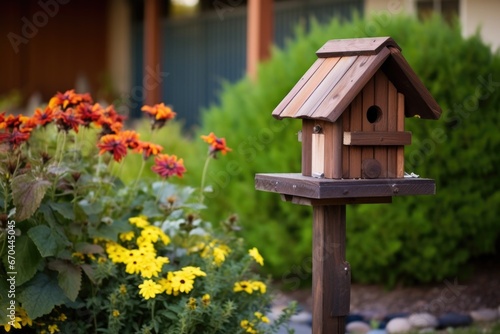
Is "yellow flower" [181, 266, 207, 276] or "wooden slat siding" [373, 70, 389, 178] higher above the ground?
"wooden slat siding" [373, 70, 389, 178]

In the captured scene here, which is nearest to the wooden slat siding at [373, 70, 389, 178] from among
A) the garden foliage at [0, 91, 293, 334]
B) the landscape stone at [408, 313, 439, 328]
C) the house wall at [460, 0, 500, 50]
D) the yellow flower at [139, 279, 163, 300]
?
the garden foliage at [0, 91, 293, 334]

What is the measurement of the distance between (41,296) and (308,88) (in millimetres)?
1476

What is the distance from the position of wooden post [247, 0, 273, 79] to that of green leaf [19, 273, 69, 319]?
5.24 meters

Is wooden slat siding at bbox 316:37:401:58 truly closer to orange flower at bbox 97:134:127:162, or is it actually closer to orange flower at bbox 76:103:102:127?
orange flower at bbox 97:134:127:162

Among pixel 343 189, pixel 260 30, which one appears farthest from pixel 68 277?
pixel 260 30

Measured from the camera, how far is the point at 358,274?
636 cm

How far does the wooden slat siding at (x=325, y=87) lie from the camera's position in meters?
3.15

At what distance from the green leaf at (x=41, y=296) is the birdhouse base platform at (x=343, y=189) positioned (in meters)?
1.08

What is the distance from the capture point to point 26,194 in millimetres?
3373

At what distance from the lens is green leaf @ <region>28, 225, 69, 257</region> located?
338 cm

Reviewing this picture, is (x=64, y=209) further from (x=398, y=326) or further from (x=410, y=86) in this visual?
(x=398, y=326)

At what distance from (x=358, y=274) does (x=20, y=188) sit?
3.59 m

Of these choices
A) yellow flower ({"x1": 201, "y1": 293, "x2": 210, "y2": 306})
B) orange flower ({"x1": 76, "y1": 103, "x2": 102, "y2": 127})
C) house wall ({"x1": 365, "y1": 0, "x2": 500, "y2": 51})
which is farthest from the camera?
house wall ({"x1": 365, "y1": 0, "x2": 500, "y2": 51})

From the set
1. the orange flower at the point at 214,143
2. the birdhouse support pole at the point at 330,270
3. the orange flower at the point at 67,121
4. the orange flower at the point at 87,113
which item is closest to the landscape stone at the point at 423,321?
the orange flower at the point at 214,143
